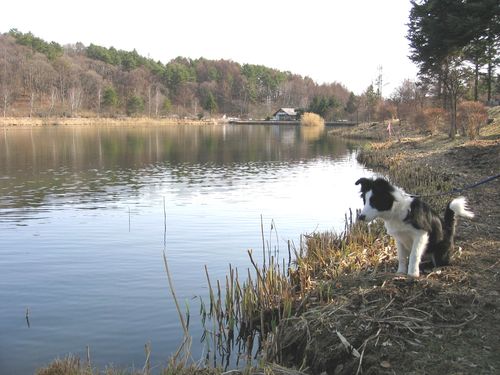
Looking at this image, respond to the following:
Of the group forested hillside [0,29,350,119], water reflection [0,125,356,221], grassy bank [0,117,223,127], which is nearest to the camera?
water reflection [0,125,356,221]

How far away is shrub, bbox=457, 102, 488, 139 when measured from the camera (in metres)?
32.2

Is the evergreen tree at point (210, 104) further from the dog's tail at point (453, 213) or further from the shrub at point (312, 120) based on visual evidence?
the dog's tail at point (453, 213)

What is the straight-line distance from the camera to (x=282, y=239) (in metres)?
14.4

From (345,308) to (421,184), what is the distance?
41.3 feet

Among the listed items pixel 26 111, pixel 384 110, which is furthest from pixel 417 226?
pixel 26 111

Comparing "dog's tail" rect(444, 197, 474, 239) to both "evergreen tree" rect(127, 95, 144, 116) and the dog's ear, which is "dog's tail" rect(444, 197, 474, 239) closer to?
the dog's ear

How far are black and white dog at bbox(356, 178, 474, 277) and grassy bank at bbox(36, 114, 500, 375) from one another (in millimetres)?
395

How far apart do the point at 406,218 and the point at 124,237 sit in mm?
10176

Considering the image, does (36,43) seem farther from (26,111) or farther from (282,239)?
(282,239)

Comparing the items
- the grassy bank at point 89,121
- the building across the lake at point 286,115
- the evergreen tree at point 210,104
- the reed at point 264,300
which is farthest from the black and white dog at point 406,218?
the evergreen tree at point 210,104

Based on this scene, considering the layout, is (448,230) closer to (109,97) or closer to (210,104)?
(109,97)

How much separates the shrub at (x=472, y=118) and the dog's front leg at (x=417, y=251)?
27526 mm

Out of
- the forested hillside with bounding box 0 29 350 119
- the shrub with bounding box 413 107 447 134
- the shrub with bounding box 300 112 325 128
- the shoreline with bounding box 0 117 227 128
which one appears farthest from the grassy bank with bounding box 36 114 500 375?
the shrub with bounding box 300 112 325 128

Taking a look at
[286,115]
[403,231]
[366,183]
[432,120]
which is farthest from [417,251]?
[286,115]
